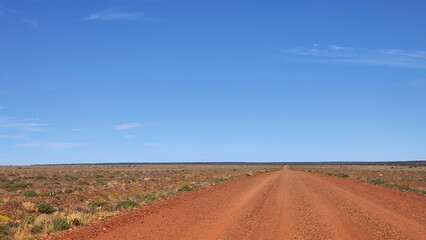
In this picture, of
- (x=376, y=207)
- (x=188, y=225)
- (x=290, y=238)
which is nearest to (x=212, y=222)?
(x=188, y=225)

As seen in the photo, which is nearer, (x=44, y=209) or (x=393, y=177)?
(x=44, y=209)

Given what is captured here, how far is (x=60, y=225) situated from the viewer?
40.1ft

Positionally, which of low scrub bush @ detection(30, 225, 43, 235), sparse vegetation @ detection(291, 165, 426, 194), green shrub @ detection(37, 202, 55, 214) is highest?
sparse vegetation @ detection(291, 165, 426, 194)

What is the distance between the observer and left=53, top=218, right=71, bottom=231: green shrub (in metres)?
12.0

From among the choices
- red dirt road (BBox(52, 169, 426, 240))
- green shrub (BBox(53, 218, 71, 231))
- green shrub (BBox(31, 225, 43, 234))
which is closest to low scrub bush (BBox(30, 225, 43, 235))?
green shrub (BBox(31, 225, 43, 234))

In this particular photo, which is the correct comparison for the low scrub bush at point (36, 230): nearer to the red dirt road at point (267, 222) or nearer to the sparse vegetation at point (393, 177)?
the red dirt road at point (267, 222)

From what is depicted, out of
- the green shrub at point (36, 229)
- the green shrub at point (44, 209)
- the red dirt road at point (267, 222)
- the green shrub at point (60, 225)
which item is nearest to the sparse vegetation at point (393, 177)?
the red dirt road at point (267, 222)

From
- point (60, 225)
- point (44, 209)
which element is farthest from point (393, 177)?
point (60, 225)

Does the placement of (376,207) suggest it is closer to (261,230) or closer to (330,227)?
(330,227)

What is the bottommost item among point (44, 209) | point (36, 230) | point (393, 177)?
point (36, 230)

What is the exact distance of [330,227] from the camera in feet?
37.6

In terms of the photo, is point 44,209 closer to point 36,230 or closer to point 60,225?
point 60,225

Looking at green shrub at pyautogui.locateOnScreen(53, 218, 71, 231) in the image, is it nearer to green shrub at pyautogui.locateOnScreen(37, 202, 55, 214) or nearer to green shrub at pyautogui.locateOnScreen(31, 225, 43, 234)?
green shrub at pyautogui.locateOnScreen(31, 225, 43, 234)

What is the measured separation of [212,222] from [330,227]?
3636 millimetres
